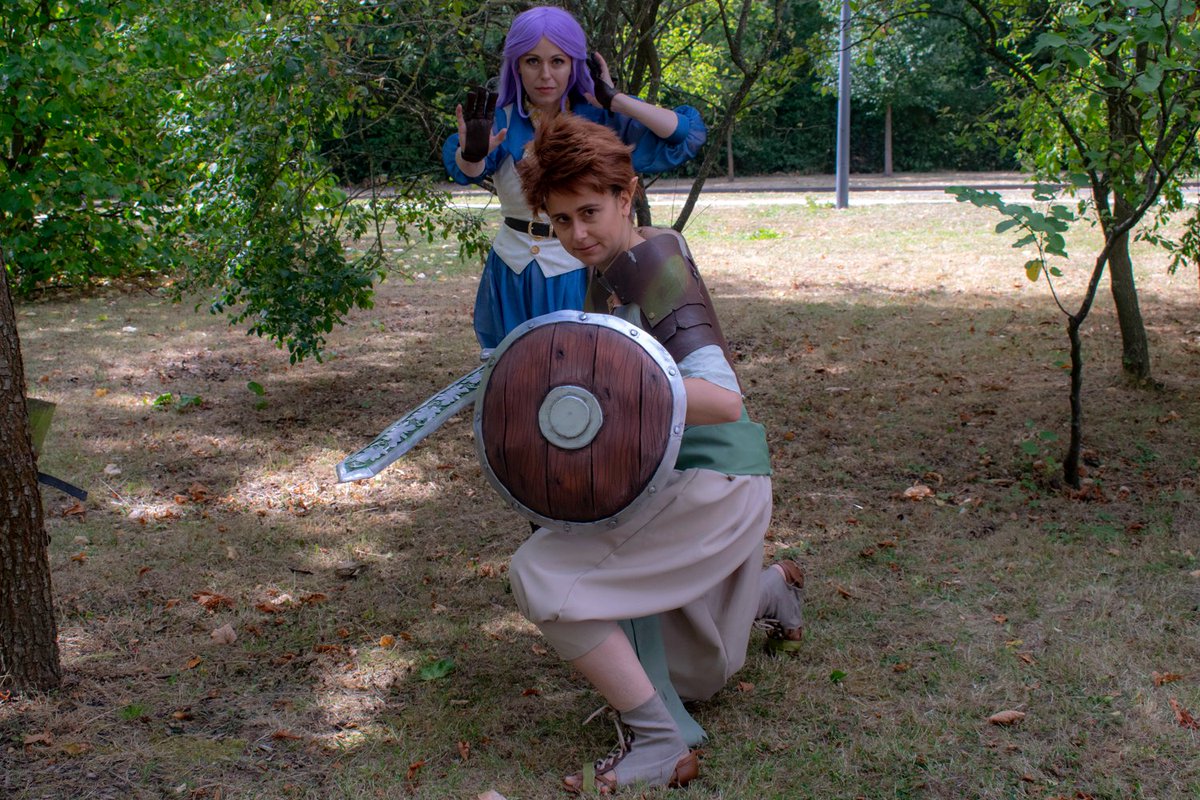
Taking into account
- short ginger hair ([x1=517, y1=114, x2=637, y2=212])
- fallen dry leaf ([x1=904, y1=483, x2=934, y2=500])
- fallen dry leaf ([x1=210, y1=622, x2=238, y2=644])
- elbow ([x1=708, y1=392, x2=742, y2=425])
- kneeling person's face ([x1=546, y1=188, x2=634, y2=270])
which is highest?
short ginger hair ([x1=517, y1=114, x2=637, y2=212])

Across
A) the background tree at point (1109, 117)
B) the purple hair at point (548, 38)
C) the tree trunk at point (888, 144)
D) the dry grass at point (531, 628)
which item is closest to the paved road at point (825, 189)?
the tree trunk at point (888, 144)

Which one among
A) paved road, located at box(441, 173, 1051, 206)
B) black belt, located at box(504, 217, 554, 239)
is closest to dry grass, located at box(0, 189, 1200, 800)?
black belt, located at box(504, 217, 554, 239)

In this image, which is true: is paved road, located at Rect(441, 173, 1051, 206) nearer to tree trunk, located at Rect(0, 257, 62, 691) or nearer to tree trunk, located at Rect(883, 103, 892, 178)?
tree trunk, located at Rect(883, 103, 892, 178)

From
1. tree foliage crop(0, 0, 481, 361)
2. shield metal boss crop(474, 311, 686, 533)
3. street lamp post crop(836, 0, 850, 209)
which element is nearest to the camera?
shield metal boss crop(474, 311, 686, 533)

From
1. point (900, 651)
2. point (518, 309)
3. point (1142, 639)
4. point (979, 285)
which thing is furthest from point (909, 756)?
point (979, 285)

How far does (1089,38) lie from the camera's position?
353 centimetres

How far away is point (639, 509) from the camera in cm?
230

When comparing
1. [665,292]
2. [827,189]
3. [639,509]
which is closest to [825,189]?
[827,189]

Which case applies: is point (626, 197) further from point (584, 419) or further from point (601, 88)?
point (601, 88)

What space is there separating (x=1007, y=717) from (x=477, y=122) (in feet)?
7.12

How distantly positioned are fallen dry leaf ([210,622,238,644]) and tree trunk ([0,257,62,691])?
1.76 feet

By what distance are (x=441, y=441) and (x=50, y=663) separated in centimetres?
273

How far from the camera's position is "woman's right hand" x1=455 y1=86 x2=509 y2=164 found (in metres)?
3.21

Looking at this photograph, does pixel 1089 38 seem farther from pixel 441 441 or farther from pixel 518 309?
pixel 441 441
